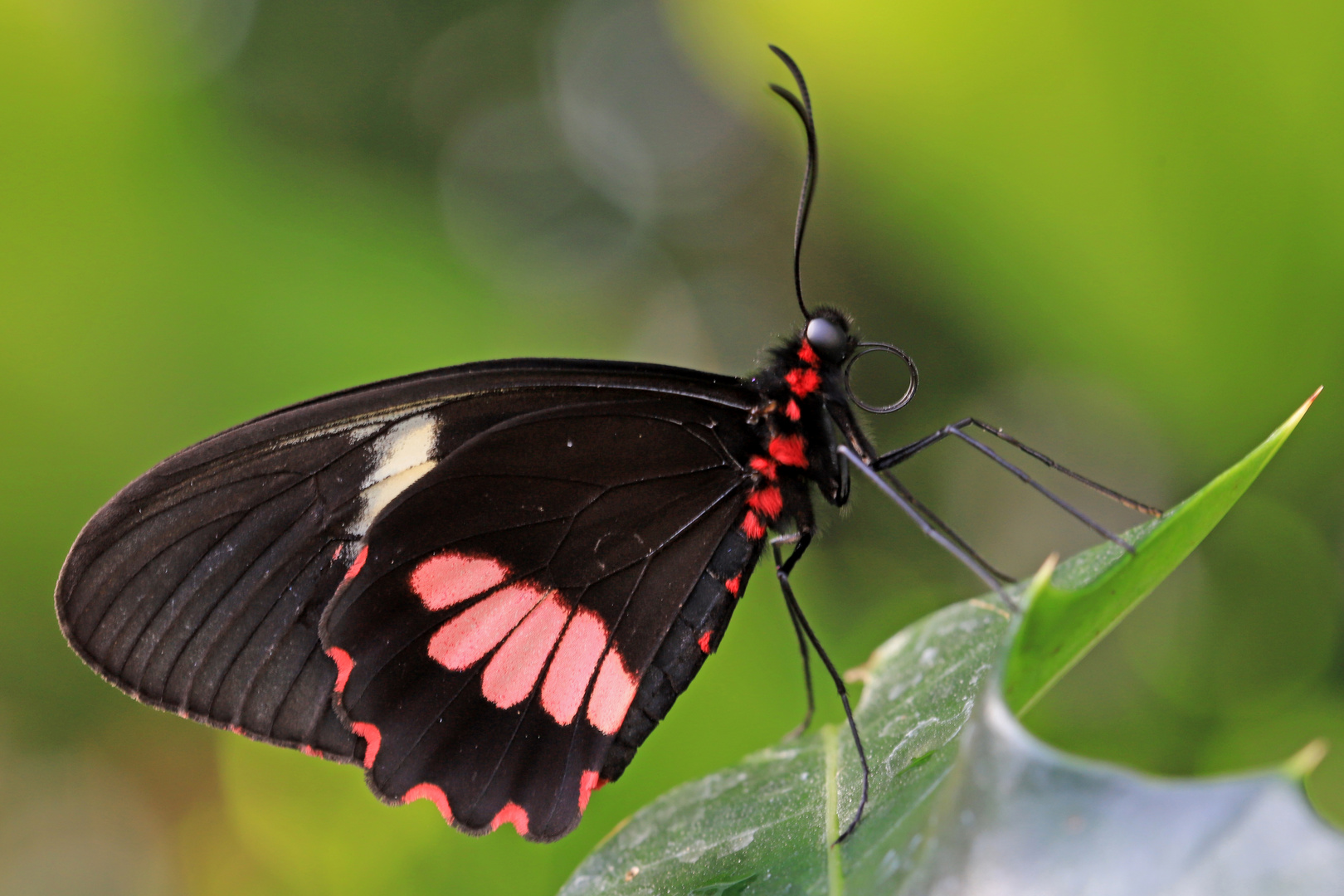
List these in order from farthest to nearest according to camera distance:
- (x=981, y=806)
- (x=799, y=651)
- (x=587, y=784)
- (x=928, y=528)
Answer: (x=799, y=651)
(x=587, y=784)
(x=928, y=528)
(x=981, y=806)

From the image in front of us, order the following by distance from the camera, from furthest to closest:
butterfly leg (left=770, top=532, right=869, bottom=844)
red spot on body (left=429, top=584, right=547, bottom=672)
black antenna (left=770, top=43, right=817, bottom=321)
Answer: red spot on body (left=429, top=584, right=547, bottom=672) < black antenna (left=770, top=43, right=817, bottom=321) < butterfly leg (left=770, top=532, right=869, bottom=844)

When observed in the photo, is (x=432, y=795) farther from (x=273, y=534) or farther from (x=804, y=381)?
(x=804, y=381)

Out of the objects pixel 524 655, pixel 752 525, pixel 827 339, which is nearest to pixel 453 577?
pixel 524 655

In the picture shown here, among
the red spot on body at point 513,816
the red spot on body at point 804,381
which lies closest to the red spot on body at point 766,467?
the red spot on body at point 804,381

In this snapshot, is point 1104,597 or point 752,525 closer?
point 1104,597

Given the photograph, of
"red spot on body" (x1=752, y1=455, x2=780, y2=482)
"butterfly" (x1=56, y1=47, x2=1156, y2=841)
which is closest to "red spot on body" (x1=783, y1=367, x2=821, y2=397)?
"butterfly" (x1=56, y1=47, x2=1156, y2=841)

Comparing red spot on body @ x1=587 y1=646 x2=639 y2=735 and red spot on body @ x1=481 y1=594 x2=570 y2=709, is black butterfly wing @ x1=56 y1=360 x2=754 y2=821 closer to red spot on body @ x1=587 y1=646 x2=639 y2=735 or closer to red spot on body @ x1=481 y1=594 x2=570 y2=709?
red spot on body @ x1=587 y1=646 x2=639 y2=735

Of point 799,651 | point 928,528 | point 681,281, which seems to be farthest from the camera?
point 681,281

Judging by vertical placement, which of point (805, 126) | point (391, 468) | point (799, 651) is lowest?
point (799, 651)
